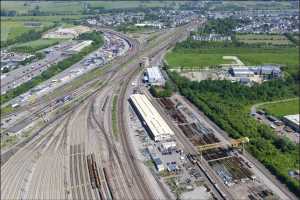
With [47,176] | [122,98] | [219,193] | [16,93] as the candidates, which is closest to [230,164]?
[219,193]

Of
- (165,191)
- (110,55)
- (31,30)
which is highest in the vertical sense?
(31,30)

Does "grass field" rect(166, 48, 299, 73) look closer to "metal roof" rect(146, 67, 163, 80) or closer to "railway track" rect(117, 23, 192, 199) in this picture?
"metal roof" rect(146, 67, 163, 80)

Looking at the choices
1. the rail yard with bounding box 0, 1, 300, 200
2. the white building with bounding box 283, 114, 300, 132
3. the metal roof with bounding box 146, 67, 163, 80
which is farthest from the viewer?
the metal roof with bounding box 146, 67, 163, 80

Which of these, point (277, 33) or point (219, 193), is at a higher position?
point (277, 33)

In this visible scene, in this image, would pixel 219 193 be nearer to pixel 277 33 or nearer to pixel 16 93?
pixel 16 93

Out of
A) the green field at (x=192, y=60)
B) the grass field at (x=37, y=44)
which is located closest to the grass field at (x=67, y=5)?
the grass field at (x=37, y=44)

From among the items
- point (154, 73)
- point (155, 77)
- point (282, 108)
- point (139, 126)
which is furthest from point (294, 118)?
point (154, 73)

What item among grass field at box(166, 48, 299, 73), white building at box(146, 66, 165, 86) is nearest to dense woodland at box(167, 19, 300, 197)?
white building at box(146, 66, 165, 86)
